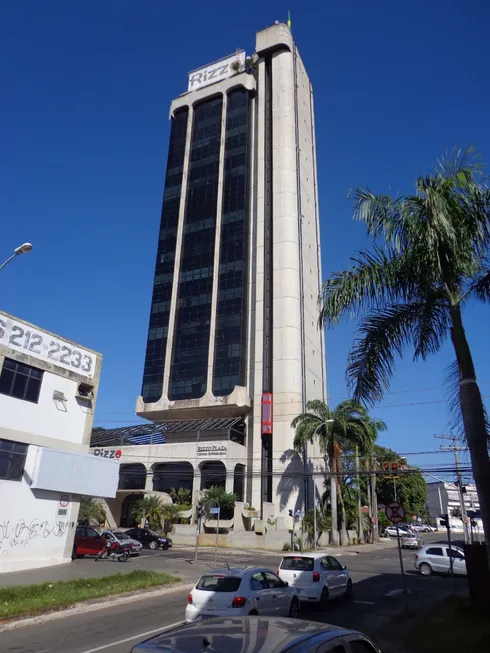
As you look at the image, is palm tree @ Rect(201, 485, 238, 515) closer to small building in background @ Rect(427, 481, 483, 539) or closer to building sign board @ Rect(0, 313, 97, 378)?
building sign board @ Rect(0, 313, 97, 378)

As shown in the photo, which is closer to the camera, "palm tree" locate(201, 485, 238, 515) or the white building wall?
the white building wall

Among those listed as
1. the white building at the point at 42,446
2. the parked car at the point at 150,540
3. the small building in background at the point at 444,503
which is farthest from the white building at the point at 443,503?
the white building at the point at 42,446

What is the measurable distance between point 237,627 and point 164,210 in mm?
75516

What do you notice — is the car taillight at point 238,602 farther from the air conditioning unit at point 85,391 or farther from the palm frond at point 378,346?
the air conditioning unit at point 85,391

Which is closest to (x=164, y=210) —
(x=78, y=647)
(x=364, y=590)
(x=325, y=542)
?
(x=325, y=542)

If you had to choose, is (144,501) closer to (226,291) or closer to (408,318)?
(226,291)

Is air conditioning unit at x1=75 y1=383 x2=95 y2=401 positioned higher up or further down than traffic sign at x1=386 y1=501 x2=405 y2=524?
higher up

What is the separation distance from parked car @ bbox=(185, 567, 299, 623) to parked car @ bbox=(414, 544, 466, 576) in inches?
601

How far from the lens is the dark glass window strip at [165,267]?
2574 inches

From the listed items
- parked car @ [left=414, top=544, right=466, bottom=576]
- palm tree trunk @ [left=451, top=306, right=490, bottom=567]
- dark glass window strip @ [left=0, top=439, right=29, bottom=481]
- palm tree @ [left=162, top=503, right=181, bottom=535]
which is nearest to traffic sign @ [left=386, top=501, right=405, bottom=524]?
palm tree trunk @ [left=451, top=306, right=490, bottom=567]

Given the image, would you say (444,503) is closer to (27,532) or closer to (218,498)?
(218,498)

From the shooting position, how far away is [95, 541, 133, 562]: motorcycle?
2667cm

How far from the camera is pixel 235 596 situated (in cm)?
1078

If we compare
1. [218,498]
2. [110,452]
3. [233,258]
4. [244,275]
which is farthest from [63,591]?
[233,258]
